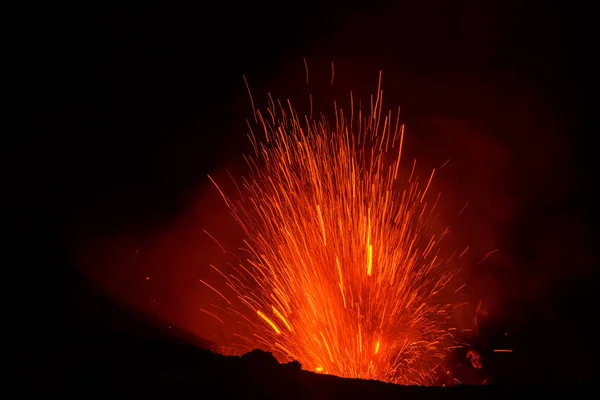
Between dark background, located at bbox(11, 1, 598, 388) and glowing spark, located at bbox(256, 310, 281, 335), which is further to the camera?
dark background, located at bbox(11, 1, 598, 388)

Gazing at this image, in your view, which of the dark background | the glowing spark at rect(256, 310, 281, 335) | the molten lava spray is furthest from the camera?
the dark background

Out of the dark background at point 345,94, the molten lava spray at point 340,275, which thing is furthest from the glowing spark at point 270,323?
the dark background at point 345,94

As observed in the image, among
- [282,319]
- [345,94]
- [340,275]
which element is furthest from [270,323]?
[345,94]

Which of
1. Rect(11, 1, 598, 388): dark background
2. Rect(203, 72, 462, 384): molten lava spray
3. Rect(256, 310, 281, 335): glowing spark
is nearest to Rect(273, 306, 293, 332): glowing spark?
Rect(203, 72, 462, 384): molten lava spray

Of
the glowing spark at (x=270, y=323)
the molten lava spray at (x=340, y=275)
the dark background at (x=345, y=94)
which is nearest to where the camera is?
the molten lava spray at (x=340, y=275)

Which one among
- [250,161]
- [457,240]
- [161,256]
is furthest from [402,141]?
[161,256]

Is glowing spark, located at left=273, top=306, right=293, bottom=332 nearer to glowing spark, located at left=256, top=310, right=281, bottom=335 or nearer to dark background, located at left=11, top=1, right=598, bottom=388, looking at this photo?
glowing spark, located at left=256, top=310, right=281, bottom=335

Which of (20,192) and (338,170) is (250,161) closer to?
(338,170)

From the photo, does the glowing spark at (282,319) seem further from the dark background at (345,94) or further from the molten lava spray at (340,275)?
the dark background at (345,94)

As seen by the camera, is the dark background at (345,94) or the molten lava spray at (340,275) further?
the dark background at (345,94)

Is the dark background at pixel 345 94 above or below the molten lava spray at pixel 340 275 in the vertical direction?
above
